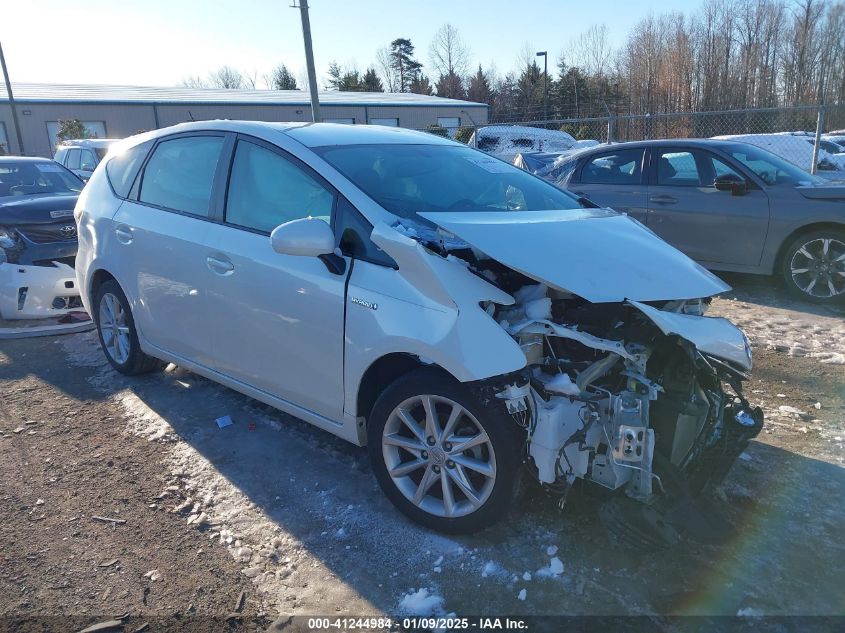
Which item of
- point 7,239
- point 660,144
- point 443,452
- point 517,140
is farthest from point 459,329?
point 517,140

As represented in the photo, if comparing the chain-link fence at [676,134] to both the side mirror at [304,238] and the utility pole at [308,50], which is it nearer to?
the utility pole at [308,50]

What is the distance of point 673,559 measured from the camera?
2781mm

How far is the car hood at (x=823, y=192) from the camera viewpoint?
631 centimetres

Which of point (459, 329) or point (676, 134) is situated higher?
point (676, 134)

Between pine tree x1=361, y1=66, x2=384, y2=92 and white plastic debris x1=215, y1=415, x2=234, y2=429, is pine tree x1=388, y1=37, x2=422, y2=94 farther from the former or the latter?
white plastic debris x1=215, y1=415, x2=234, y2=429

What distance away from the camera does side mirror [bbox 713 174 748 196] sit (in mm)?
6734

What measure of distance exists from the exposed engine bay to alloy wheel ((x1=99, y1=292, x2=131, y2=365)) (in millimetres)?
3001

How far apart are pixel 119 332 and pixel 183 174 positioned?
4.81 feet

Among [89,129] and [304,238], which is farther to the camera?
[89,129]

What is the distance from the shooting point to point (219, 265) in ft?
12.0

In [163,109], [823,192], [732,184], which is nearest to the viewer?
[823,192]

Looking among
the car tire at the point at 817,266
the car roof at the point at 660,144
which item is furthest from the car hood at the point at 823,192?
the car roof at the point at 660,144

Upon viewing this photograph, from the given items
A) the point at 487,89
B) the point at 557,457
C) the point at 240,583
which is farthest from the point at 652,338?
the point at 487,89

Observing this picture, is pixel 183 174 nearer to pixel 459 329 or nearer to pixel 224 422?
pixel 224 422
